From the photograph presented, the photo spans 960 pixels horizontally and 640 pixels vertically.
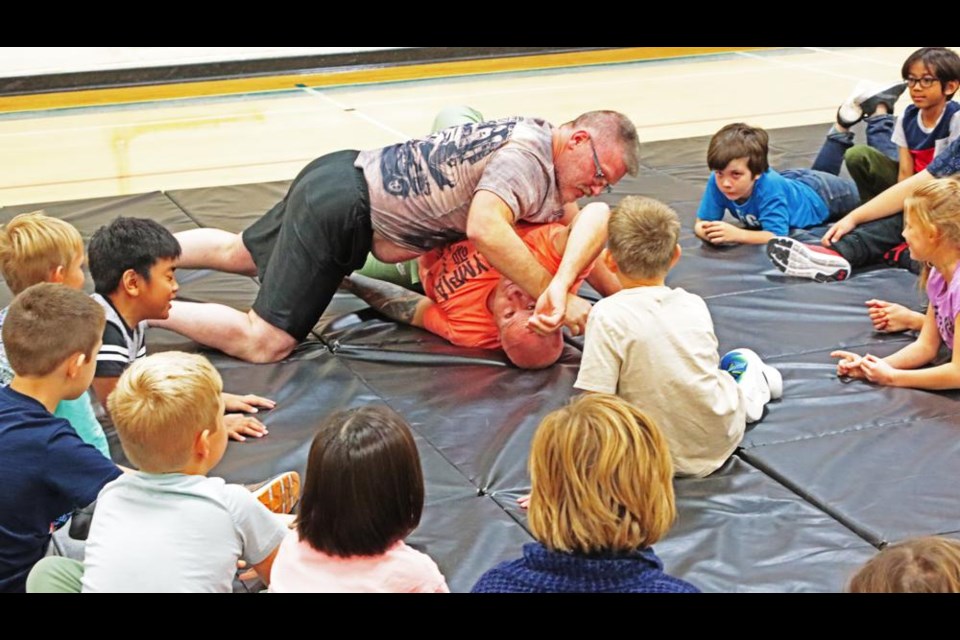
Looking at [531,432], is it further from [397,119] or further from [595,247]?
[397,119]

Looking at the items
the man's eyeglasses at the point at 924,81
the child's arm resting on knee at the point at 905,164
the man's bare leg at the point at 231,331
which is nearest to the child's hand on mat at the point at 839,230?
the child's arm resting on knee at the point at 905,164

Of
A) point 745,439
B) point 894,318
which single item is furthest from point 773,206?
point 745,439

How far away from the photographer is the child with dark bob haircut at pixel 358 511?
85.2 inches

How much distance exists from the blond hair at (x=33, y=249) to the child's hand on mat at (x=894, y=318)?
2526 millimetres

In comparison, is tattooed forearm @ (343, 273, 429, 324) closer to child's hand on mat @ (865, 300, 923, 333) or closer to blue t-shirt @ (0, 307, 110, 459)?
blue t-shirt @ (0, 307, 110, 459)

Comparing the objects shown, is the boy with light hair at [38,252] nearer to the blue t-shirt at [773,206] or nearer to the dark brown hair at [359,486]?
the dark brown hair at [359,486]

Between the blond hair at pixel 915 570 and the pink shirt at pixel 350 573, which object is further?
the pink shirt at pixel 350 573

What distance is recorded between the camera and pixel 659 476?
2.07 meters

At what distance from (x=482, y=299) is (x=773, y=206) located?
5.01 ft

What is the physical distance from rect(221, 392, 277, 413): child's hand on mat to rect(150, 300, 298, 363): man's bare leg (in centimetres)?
32

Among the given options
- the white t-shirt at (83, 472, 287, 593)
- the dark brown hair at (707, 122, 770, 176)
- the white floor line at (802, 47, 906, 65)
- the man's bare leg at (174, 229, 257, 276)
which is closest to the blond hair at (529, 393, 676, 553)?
the white t-shirt at (83, 472, 287, 593)
